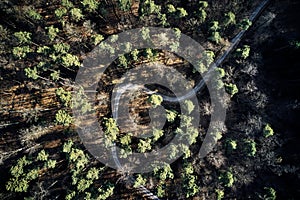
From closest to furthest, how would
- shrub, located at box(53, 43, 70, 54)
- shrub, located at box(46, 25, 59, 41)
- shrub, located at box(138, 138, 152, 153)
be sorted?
shrub, located at box(138, 138, 152, 153) → shrub, located at box(53, 43, 70, 54) → shrub, located at box(46, 25, 59, 41)

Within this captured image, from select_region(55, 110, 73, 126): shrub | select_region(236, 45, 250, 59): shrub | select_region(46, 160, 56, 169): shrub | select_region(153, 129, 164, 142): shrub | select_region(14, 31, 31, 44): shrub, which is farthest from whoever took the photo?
select_region(14, 31, 31, 44): shrub

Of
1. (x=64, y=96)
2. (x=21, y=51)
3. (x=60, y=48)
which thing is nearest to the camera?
(x=64, y=96)

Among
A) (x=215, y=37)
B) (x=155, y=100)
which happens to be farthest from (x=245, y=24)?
(x=155, y=100)

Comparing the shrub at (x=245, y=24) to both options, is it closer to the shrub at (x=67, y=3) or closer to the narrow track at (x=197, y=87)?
the narrow track at (x=197, y=87)

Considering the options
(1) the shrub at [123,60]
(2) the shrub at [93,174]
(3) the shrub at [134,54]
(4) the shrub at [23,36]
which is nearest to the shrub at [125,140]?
(2) the shrub at [93,174]

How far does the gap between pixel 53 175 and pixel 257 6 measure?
49.1 metres

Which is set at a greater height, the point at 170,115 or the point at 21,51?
the point at 21,51

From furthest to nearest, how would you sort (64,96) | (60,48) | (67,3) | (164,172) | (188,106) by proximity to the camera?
(67,3) → (60,48) → (188,106) → (64,96) → (164,172)

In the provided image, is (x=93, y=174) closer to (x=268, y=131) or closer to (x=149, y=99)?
(x=149, y=99)

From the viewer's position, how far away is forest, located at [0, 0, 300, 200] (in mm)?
44812

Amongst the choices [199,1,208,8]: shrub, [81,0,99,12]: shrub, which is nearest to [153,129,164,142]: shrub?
[199,1,208,8]: shrub

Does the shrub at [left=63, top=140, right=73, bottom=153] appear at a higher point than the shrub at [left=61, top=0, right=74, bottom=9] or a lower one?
lower

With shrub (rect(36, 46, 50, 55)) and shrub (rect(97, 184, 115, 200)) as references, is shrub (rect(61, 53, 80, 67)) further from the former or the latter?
shrub (rect(97, 184, 115, 200))

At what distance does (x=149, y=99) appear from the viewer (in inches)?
1875
